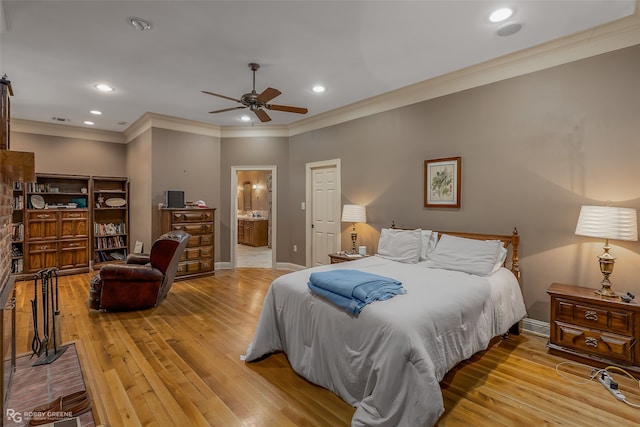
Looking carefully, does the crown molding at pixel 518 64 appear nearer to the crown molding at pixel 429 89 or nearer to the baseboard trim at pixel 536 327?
the crown molding at pixel 429 89

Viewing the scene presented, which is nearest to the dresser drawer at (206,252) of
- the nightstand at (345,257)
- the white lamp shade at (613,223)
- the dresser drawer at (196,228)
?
the dresser drawer at (196,228)

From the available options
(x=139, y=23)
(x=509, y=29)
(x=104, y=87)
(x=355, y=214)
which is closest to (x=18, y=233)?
(x=104, y=87)

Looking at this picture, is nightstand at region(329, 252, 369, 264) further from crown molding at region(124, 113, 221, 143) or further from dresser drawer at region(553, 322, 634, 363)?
crown molding at region(124, 113, 221, 143)

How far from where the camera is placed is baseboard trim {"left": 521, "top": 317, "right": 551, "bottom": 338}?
3.17 metres

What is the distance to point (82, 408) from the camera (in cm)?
200

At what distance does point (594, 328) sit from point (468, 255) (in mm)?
1102

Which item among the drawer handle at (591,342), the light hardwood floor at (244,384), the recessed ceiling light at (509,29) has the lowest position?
the light hardwood floor at (244,384)

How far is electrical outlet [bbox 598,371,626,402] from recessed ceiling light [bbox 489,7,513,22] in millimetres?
2967

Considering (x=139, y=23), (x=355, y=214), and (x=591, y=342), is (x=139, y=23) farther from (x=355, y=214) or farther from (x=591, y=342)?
(x=591, y=342)

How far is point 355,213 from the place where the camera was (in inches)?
187

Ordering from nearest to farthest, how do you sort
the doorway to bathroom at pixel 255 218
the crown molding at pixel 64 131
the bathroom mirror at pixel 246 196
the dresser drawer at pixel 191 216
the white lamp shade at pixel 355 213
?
the white lamp shade at pixel 355 213 → the dresser drawer at pixel 191 216 → the crown molding at pixel 64 131 → the doorway to bathroom at pixel 255 218 → the bathroom mirror at pixel 246 196

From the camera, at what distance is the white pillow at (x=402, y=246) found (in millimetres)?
3689

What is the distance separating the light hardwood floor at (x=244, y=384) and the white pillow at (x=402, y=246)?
1196 mm

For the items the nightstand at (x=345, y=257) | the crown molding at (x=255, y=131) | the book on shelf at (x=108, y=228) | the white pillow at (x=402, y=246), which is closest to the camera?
the white pillow at (x=402, y=246)
